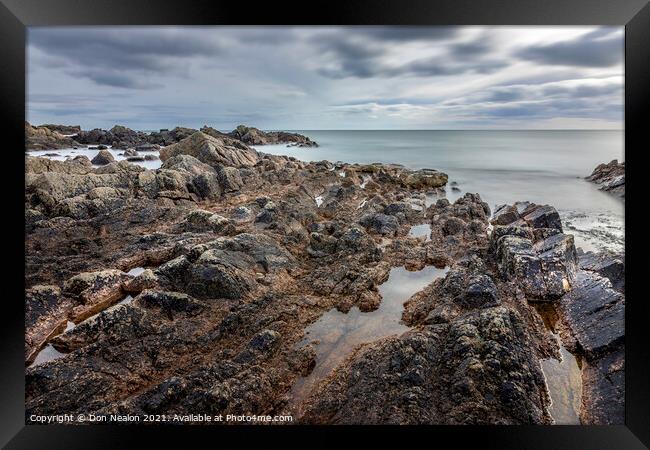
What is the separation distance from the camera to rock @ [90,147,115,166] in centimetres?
588

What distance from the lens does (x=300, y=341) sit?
3889mm

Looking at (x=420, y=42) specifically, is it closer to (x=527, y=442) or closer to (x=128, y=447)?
(x=527, y=442)

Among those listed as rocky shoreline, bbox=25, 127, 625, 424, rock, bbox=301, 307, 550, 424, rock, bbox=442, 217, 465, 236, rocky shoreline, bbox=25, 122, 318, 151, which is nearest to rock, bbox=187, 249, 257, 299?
rocky shoreline, bbox=25, 127, 625, 424

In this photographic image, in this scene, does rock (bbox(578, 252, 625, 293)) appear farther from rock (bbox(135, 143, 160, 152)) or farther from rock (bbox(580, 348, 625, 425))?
rock (bbox(135, 143, 160, 152))

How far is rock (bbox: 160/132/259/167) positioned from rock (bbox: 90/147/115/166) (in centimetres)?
82

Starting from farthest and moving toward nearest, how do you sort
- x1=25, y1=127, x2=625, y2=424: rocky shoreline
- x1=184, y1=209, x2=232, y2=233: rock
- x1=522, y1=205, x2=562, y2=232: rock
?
x1=184, y1=209, x2=232, y2=233: rock → x1=522, y1=205, x2=562, y2=232: rock → x1=25, y1=127, x2=625, y2=424: rocky shoreline

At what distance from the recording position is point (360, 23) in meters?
3.45

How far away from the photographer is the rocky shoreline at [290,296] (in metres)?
3.39

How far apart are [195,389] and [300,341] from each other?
1.15m

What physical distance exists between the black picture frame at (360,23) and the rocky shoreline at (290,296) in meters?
0.16

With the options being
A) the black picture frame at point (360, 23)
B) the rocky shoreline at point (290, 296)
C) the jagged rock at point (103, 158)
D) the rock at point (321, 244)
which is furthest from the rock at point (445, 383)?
the jagged rock at point (103, 158)

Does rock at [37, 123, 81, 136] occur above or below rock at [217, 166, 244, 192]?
above

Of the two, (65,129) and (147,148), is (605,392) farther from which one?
(147,148)

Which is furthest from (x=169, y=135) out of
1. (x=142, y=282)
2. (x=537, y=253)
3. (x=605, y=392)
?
(x=605, y=392)
